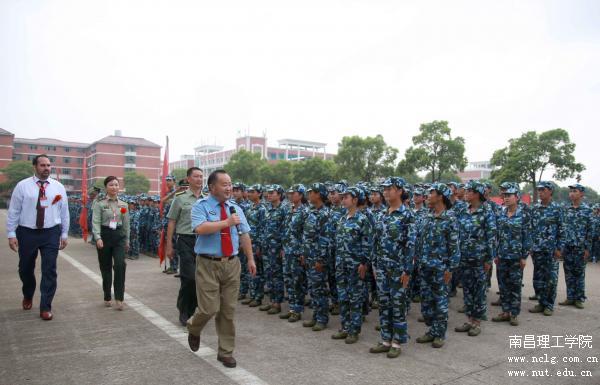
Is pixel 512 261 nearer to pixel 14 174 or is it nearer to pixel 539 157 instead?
pixel 539 157

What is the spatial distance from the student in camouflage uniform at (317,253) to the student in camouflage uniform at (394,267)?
1035mm

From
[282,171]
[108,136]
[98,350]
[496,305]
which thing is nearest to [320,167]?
[282,171]

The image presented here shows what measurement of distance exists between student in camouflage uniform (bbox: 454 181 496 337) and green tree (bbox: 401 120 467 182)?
28.7 metres

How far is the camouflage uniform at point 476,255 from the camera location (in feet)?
19.2

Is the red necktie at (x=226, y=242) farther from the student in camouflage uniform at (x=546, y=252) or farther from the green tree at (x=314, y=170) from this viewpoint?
the green tree at (x=314, y=170)

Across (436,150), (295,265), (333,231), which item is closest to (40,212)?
(295,265)

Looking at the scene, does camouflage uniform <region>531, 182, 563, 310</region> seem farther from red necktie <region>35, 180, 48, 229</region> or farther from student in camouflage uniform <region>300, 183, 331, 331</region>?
red necktie <region>35, 180, 48, 229</region>

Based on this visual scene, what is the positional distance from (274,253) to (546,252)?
4.47m

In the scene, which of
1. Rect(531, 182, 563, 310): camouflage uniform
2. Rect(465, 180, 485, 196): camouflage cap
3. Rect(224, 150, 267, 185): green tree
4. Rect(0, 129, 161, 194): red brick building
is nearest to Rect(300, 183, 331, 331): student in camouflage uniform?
Rect(465, 180, 485, 196): camouflage cap

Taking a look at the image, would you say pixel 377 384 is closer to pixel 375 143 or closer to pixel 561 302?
pixel 561 302

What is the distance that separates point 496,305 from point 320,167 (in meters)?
40.5

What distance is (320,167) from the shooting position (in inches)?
1886

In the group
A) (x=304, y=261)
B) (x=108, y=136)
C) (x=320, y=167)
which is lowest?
(x=304, y=261)

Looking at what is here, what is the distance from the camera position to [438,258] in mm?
5242
